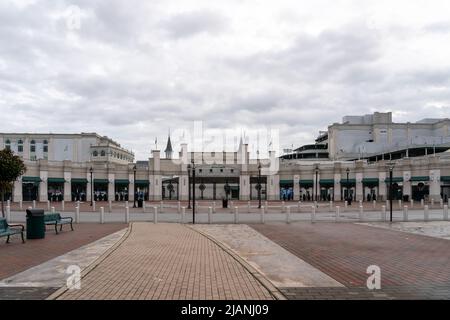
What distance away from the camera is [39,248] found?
11.9m

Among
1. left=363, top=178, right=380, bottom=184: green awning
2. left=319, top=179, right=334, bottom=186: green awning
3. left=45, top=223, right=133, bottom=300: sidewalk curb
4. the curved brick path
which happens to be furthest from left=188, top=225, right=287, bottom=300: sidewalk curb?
left=319, top=179, right=334, bottom=186: green awning

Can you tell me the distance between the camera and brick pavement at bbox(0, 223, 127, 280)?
30.7ft

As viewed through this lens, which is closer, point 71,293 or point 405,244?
point 71,293

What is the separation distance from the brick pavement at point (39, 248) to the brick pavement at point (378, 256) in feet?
22.3

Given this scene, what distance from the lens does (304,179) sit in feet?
186

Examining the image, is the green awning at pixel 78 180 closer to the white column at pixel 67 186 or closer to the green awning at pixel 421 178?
the white column at pixel 67 186

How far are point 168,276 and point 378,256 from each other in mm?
6336

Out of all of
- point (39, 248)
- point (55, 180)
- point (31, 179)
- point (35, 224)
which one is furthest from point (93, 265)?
point (55, 180)

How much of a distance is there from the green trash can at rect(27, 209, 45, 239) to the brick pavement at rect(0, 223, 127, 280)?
0.32 m

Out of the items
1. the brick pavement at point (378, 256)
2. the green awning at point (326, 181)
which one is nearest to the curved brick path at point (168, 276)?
the brick pavement at point (378, 256)

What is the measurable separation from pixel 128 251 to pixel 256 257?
12.5 ft
